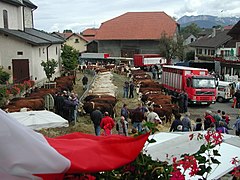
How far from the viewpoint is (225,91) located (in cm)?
2916

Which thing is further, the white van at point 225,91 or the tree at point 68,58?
the tree at point 68,58

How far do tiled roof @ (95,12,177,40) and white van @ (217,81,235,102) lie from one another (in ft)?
143

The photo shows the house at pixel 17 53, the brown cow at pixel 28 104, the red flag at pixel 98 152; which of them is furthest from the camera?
the house at pixel 17 53

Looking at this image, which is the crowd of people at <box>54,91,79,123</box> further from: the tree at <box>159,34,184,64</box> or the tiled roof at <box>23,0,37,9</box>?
the tree at <box>159,34,184,64</box>

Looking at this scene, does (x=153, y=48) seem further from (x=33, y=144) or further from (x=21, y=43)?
(x=33, y=144)

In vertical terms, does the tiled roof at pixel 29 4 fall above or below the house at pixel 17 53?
above

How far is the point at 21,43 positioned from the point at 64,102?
48.2ft

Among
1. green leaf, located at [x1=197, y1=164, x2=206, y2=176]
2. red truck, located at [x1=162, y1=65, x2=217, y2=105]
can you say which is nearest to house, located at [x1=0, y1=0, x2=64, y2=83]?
red truck, located at [x1=162, y1=65, x2=217, y2=105]

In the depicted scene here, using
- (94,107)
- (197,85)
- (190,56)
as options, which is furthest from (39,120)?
(190,56)

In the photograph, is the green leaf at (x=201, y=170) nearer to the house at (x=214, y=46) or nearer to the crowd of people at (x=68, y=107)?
the crowd of people at (x=68, y=107)

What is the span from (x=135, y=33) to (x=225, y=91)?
47769 mm

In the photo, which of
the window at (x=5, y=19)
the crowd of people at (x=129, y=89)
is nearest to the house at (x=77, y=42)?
the window at (x=5, y=19)

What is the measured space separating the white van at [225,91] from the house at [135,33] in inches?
1649

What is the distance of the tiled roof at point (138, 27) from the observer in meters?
74.1
